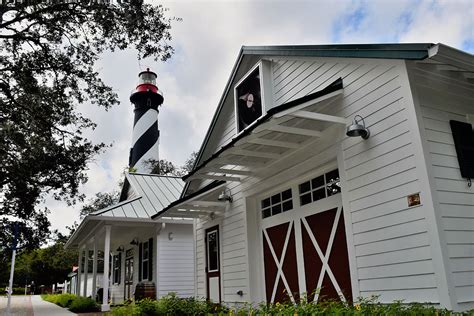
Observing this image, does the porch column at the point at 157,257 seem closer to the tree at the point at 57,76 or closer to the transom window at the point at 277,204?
the tree at the point at 57,76

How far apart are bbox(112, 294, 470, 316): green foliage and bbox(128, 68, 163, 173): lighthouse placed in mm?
20216

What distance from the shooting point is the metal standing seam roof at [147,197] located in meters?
12.5

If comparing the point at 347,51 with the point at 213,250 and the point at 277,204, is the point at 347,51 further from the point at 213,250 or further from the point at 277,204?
the point at 213,250

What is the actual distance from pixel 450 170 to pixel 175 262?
10.1 meters

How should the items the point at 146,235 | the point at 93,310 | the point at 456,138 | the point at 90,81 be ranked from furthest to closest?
the point at 146,235
the point at 93,310
the point at 90,81
the point at 456,138

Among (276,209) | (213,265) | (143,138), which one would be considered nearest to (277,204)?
(276,209)

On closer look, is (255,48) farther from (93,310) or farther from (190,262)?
(93,310)

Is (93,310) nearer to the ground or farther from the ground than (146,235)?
nearer to the ground

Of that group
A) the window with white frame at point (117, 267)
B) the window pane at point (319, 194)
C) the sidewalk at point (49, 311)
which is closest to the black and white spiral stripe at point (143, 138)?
the window with white frame at point (117, 267)

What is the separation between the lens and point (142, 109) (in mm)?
27766

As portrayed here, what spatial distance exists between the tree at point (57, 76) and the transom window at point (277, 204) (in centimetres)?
352

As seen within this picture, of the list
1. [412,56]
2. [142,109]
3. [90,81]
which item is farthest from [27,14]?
[142,109]

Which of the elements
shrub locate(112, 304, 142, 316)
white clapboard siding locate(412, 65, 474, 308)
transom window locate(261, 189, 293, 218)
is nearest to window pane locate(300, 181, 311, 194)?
transom window locate(261, 189, 293, 218)

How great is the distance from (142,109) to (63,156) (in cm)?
1906
